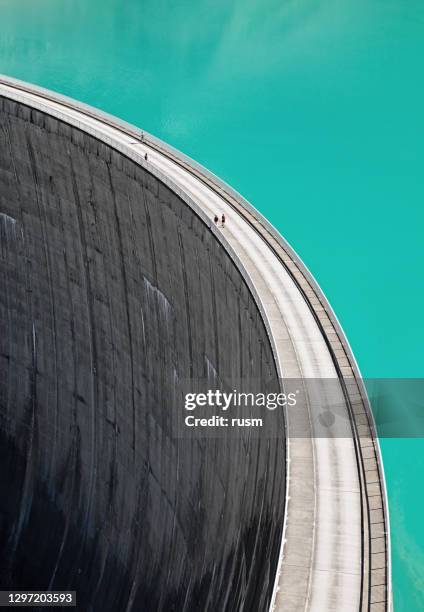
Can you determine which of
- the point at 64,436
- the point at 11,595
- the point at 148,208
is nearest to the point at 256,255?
the point at 148,208

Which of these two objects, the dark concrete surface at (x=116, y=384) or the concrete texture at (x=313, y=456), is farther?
the dark concrete surface at (x=116, y=384)

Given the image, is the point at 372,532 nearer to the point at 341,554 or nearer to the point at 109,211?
the point at 341,554

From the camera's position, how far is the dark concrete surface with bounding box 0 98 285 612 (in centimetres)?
2398

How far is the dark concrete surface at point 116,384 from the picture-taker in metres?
24.0

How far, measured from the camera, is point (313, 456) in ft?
66.9

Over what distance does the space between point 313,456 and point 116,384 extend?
40.2 feet

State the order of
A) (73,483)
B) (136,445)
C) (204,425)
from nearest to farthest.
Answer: (204,425) < (136,445) < (73,483)

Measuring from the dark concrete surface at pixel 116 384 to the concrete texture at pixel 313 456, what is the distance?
462mm

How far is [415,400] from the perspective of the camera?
31.9m

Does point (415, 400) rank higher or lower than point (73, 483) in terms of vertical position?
higher

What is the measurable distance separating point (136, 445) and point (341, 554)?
1347 cm

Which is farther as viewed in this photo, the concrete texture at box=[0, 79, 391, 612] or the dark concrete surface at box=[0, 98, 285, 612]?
the dark concrete surface at box=[0, 98, 285, 612]

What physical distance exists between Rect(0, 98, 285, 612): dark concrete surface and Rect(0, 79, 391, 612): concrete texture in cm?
46

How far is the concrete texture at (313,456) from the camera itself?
1694cm
